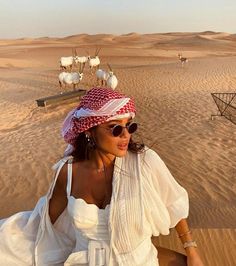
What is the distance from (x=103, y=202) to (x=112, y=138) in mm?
387

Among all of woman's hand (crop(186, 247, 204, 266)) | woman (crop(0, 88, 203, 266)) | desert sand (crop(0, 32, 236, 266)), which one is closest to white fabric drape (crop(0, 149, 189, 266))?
woman (crop(0, 88, 203, 266))

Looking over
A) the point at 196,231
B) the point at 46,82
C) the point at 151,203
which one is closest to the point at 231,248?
the point at 196,231

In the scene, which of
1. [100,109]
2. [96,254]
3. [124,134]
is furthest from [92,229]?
[100,109]

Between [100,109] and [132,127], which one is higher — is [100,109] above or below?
above

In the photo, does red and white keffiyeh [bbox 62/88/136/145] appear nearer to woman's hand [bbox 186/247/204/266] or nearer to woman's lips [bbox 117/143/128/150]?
woman's lips [bbox 117/143/128/150]

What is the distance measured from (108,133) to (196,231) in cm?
271

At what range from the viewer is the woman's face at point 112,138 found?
225 cm

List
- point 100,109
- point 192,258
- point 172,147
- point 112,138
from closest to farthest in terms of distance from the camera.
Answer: point 100,109 < point 112,138 < point 192,258 < point 172,147

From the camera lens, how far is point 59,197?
2.42m

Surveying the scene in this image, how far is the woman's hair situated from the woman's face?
7 centimetres

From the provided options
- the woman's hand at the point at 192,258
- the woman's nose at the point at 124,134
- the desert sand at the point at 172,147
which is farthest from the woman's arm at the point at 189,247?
the desert sand at the point at 172,147

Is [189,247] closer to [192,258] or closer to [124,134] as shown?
[192,258]

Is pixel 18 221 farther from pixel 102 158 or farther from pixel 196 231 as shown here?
pixel 196 231

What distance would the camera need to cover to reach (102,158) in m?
2.42
